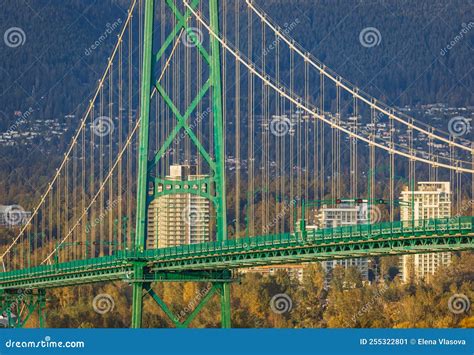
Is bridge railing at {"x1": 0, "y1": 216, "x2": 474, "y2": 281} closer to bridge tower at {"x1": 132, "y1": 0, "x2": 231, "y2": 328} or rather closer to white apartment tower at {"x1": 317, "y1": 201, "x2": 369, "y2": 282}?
bridge tower at {"x1": 132, "y1": 0, "x2": 231, "y2": 328}

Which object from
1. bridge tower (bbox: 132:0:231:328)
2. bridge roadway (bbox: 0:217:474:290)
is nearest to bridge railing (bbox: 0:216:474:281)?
bridge roadway (bbox: 0:217:474:290)

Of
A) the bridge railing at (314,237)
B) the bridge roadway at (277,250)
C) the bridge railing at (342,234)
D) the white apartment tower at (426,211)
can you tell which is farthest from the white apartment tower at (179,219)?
the bridge railing at (342,234)

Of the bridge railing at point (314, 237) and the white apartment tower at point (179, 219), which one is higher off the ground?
the white apartment tower at point (179, 219)

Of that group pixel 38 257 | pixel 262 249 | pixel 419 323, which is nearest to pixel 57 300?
pixel 38 257

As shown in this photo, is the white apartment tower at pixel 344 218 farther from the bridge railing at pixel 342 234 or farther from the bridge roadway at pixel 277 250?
the bridge railing at pixel 342 234

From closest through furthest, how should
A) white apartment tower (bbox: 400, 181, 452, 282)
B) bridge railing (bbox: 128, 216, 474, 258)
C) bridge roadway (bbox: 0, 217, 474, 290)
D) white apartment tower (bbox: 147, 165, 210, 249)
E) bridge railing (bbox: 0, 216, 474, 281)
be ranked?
bridge railing (bbox: 128, 216, 474, 258), bridge railing (bbox: 0, 216, 474, 281), bridge roadway (bbox: 0, 217, 474, 290), white apartment tower (bbox: 147, 165, 210, 249), white apartment tower (bbox: 400, 181, 452, 282)
